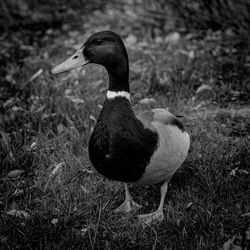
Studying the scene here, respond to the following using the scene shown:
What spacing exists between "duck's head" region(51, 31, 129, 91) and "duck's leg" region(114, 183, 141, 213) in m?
0.77

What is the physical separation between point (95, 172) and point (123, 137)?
749mm

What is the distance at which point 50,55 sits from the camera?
6074 millimetres

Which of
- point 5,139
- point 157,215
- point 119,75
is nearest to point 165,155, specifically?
point 157,215

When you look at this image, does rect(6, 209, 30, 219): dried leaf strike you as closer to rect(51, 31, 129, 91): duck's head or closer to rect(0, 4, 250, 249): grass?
rect(0, 4, 250, 249): grass

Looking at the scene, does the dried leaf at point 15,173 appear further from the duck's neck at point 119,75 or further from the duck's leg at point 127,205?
the duck's neck at point 119,75

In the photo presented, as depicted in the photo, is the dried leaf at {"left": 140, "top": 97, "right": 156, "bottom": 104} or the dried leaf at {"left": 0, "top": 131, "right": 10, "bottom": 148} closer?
the dried leaf at {"left": 0, "top": 131, "right": 10, "bottom": 148}

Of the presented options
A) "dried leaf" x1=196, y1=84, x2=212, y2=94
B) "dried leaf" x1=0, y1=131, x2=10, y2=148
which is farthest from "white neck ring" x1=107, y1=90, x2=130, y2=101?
"dried leaf" x1=196, y1=84, x2=212, y2=94

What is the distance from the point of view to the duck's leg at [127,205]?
9.82 ft

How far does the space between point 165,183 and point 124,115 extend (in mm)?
623

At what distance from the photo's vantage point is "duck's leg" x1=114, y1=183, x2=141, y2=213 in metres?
2.99

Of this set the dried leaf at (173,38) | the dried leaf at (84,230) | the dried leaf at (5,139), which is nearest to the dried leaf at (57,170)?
the dried leaf at (5,139)

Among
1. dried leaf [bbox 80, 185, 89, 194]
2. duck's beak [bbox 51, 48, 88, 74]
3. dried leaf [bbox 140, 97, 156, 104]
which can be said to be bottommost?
dried leaf [bbox 140, 97, 156, 104]

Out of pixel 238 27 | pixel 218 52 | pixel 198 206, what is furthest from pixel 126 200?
pixel 238 27

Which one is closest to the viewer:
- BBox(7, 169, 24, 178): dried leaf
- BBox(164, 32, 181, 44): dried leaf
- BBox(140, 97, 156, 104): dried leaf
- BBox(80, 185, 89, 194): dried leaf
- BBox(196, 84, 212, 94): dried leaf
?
BBox(80, 185, 89, 194): dried leaf
